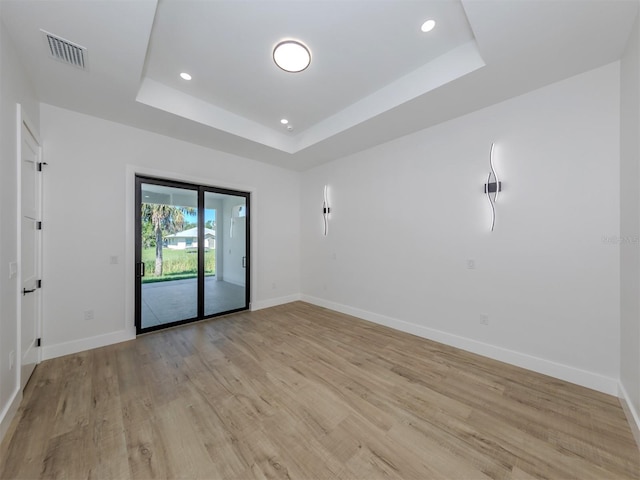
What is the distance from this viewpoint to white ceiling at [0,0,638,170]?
1854 mm

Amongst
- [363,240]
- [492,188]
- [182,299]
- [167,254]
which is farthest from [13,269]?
[492,188]

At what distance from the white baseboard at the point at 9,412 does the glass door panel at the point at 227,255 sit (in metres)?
2.33

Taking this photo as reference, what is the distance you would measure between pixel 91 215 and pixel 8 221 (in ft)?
4.64

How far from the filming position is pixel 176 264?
404 centimetres

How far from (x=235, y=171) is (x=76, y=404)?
3749 millimetres

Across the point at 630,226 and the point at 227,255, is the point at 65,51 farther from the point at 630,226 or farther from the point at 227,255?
the point at 630,226

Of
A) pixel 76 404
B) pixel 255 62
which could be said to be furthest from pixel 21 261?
pixel 255 62

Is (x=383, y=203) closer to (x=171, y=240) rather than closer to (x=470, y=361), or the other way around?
Answer: (x=470, y=361)

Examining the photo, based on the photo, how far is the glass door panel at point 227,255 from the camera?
438 cm

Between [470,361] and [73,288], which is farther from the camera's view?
[73,288]

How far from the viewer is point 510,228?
9.16 ft

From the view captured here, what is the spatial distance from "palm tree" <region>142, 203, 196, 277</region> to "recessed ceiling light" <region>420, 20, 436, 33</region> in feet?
13.3

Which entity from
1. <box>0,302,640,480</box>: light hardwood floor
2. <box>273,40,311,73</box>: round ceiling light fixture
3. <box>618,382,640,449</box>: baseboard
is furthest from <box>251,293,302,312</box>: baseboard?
<box>618,382,640,449</box>: baseboard

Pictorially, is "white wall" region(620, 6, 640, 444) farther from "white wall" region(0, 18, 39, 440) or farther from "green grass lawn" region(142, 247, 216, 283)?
"green grass lawn" region(142, 247, 216, 283)
